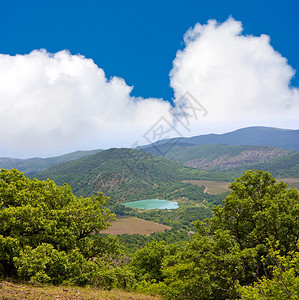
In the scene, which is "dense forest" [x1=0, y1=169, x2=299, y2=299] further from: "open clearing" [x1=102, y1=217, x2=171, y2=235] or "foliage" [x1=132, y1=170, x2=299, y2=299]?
"open clearing" [x1=102, y1=217, x2=171, y2=235]

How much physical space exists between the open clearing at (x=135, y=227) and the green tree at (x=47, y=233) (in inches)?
3873

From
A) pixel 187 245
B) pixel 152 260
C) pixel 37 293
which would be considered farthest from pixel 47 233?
pixel 152 260

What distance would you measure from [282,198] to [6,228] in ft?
71.5

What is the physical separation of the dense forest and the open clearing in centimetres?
9915

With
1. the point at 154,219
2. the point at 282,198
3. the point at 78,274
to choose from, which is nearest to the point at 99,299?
the point at 78,274

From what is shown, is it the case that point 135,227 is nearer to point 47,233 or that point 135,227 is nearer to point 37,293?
point 47,233

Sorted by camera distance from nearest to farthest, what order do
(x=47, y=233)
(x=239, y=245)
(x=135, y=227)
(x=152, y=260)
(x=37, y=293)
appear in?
(x=37, y=293)
(x=47, y=233)
(x=239, y=245)
(x=152, y=260)
(x=135, y=227)

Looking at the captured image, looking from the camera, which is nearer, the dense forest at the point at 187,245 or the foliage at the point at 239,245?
the dense forest at the point at 187,245

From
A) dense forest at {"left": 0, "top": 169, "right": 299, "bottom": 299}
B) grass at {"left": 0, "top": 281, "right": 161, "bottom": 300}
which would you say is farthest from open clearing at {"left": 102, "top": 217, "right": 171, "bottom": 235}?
grass at {"left": 0, "top": 281, "right": 161, "bottom": 300}

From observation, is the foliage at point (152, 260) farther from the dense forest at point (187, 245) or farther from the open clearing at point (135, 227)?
the open clearing at point (135, 227)

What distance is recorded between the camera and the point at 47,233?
17109 millimetres

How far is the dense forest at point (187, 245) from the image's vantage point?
13.9m

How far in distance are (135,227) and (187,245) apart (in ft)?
371

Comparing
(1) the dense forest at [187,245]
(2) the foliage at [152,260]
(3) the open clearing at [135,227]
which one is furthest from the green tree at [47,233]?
(3) the open clearing at [135,227]
